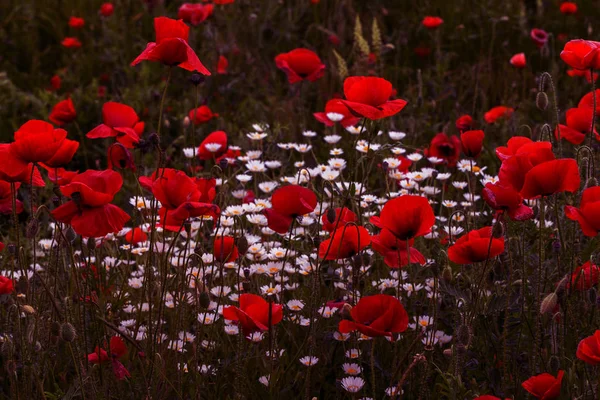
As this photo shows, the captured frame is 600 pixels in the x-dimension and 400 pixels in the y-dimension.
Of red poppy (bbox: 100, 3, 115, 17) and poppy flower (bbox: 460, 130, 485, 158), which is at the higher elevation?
poppy flower (bbox: 460, 130, 485, 158)

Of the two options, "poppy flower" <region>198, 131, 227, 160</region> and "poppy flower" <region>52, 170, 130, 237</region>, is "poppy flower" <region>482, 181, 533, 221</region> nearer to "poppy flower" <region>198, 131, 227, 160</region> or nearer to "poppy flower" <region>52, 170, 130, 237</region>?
"poppy flower" <region>52, 170, 130, 237</region>

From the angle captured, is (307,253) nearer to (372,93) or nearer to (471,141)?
(471,141)

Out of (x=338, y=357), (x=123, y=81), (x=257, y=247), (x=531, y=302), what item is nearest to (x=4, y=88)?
(x=123, y=81)

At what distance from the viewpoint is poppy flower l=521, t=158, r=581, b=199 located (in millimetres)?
1736

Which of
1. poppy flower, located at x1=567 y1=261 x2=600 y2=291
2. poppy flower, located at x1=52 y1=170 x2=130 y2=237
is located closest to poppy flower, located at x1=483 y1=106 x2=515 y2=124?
poppy flower, located at x1=567 y1=261 x2=600 y2=291

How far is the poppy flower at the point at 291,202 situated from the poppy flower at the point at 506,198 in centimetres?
41

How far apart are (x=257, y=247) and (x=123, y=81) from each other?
8.97ft

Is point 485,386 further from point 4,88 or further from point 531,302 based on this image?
point 4,88

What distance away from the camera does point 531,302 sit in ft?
7.54

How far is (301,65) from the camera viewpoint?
317 centimetres

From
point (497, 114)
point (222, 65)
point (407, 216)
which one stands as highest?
point (407, 216)

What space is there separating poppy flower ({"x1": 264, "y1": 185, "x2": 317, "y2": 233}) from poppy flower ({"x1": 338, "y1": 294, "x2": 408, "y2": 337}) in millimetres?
277

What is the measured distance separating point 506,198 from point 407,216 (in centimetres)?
22

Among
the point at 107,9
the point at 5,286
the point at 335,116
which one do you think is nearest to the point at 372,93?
the point at 5,286
